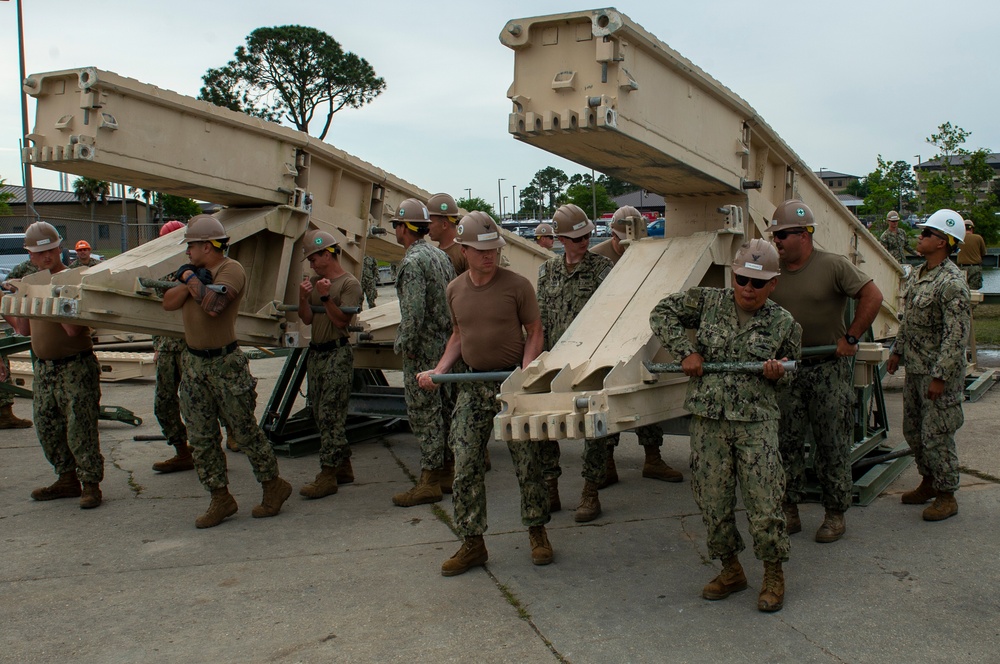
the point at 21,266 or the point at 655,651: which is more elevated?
the point at 21,266

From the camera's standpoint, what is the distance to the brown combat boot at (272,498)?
6230 millimetres

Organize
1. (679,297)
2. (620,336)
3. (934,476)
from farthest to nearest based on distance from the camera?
(934,476)
(620,336)
(679,297)

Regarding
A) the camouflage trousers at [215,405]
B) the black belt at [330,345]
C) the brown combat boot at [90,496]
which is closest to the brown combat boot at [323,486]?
the camouflage trousers at [215,405]

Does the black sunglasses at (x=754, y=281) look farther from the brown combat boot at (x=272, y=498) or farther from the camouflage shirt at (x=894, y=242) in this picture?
the camouflage shirt at (x=894, y=242)

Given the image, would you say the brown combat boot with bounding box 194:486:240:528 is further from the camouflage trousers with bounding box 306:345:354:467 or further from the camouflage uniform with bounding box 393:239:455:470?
the camouflage uniform with bounding box 393:239:455:470

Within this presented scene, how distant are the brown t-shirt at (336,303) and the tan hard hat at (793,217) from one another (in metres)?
3.14

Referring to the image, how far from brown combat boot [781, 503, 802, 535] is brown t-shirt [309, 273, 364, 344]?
332 centimetres

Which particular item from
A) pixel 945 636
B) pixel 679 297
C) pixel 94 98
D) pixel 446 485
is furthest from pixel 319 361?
pixel 945 636

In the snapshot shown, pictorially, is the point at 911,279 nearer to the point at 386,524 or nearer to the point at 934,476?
the point at 934,476

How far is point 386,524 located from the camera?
19.7 ft

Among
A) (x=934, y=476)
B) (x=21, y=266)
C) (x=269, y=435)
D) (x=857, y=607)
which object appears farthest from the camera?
(x=21, y=266)

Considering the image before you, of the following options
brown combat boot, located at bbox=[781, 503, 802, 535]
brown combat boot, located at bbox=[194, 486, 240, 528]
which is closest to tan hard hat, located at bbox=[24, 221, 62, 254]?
brown combat boot, located at bbox=[194, 486, 240, 528]

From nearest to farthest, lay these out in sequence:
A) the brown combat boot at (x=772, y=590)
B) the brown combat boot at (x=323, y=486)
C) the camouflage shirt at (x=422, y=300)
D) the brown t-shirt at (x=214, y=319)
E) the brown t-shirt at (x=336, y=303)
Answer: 1. the brown combat boot at (x=772, y=590)
2. the brown t-shirt at (x=214, y=319)
3. the camouflage shirt at (x=422, y=300)
4. the brown combat boot at (x=323, y=486)
5. the brown t-shirt at (x=336, y=303)

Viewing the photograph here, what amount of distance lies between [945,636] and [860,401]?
9.51 feet
